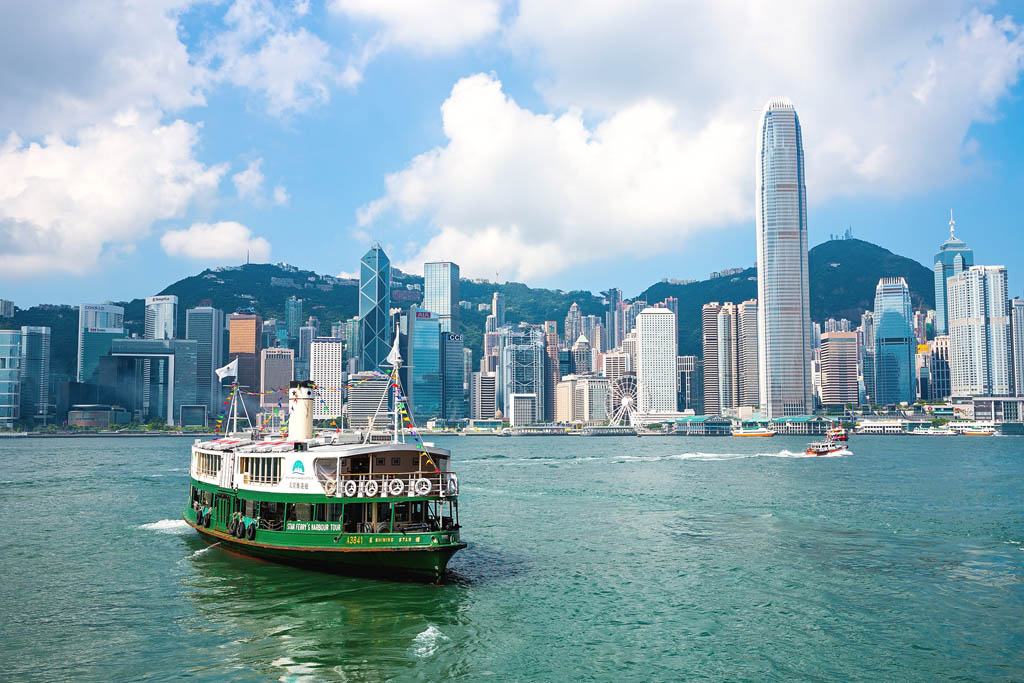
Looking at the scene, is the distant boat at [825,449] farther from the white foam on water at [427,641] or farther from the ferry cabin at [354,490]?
the white foam on water at [427,641]

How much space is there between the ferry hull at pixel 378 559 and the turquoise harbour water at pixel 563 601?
55cm

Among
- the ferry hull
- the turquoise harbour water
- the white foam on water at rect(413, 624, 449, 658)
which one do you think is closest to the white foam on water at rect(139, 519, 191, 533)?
the turquoise harbour water

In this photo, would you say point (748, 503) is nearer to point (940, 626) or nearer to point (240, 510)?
point (940, 626)

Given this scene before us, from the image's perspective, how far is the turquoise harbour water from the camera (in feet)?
72.8

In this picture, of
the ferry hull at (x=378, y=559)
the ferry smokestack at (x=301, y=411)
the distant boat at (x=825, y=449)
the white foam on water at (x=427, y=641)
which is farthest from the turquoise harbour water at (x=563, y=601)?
the distant boat at (x=825, y=449)

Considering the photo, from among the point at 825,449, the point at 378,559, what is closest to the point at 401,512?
the point at 378,559

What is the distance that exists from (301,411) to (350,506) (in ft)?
21.6

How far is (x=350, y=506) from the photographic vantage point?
3009 cm

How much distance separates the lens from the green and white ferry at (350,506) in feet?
94.7

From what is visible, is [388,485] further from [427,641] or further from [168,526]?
[168,526]

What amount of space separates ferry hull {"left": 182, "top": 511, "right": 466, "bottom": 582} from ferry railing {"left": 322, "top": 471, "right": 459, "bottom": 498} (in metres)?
1.72

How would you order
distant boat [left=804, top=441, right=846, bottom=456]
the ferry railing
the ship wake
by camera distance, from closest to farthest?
the ferry railing < the ship wake < distant boat [left=804, top=441, right=846, bottom=456]

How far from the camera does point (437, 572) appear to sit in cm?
2902

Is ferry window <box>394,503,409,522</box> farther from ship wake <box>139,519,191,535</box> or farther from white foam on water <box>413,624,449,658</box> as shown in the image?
ship wake <box>139,519,191,535</box>
